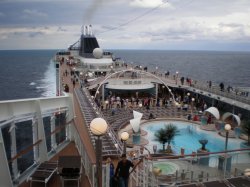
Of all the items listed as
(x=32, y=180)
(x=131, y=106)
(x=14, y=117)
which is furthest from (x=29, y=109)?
(x=131, y=106)

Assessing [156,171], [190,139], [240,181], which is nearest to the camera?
[240,181]

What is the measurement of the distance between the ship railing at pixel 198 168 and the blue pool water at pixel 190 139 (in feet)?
28.7

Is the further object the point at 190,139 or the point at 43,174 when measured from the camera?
the point at 190,139

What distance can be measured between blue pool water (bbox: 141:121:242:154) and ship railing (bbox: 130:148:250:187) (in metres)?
8.75

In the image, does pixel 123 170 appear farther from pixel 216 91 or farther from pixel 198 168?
pixel 216 91

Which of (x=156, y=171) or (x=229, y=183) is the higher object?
(x=229, y=183)

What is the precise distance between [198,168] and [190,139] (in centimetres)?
1136

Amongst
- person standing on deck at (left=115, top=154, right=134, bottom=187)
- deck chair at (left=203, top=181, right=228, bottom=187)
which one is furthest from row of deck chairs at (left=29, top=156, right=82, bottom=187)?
deck chair at (left=203, top=181, right=228, bottom=187)

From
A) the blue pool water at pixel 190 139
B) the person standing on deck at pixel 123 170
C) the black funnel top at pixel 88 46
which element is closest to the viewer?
A: the person standing on deck at pixel 123 170

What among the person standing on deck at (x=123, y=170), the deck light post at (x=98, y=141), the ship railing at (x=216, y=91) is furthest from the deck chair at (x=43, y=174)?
the ship railing at (x=216, y=91)

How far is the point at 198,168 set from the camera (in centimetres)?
608

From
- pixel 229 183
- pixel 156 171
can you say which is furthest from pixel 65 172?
pixel 229 183

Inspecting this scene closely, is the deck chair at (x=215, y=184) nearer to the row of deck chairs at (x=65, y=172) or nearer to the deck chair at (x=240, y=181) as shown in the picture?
the deck chair at (x=240, y=181)

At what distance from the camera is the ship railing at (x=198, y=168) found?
5.74m
